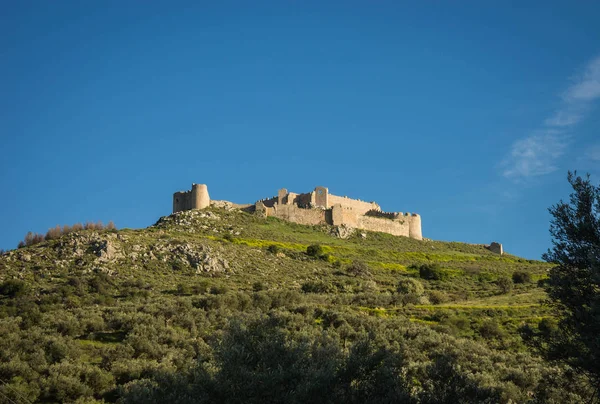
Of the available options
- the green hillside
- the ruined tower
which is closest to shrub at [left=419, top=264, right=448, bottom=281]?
the green hillside

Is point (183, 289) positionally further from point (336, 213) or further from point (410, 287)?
point (336, 213)

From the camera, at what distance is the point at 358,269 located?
198ft

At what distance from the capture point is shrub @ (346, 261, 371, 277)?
5962 cm

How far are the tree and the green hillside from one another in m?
0.82

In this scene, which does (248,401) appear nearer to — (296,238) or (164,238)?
(164,238)

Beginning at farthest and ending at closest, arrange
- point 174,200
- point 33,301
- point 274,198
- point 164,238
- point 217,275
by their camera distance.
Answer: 1. point 274,198
2. point 174,200
3. point 164,238
4. point 217,275
5. point 33,301

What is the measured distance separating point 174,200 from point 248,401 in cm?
6585

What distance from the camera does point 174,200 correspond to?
80.2 meters

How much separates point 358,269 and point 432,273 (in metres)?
7.91

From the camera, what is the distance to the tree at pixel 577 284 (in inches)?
629

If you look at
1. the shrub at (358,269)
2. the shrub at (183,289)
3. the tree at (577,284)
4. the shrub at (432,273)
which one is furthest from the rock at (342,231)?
the tree at (577,284)

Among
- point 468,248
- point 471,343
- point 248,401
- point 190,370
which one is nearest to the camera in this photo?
point 248,401

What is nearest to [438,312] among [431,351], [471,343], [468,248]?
[471,343]

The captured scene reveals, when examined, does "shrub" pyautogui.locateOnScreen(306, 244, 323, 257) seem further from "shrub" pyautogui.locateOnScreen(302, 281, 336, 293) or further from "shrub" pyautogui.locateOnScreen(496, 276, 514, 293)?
"shrub" pyautogui.locateOnScreen(496, 276, 514, 293)
